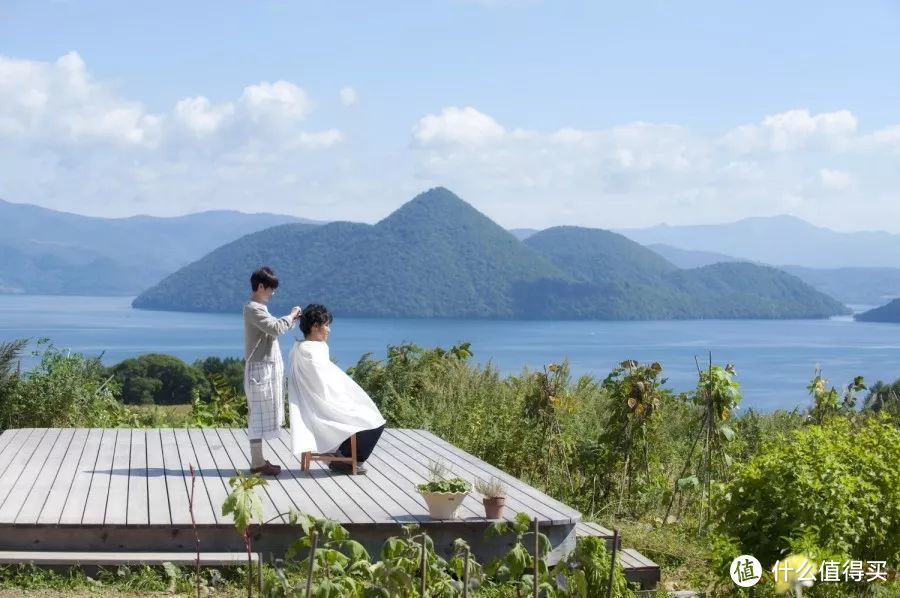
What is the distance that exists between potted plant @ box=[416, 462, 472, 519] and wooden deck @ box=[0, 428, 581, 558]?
0.07 metres

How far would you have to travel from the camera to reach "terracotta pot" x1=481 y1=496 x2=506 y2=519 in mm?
5598

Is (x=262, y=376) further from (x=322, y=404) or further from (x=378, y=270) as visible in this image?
(x=378, y=270)

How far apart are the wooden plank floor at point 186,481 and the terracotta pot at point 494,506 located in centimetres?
8

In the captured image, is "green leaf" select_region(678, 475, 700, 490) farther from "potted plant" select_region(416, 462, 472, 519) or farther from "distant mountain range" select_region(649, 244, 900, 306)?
"distant mountain range" select_region(649, 244, 900, 306)

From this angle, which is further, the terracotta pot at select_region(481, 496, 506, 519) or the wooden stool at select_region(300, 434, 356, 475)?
the wooden stool at select_region(300, 434, 356, 475)

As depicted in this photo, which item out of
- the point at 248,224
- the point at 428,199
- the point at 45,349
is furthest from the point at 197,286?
the point at 248,224

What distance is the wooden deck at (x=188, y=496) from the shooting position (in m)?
5.47

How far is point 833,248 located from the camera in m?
186

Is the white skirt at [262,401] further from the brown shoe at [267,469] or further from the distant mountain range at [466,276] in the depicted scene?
the distant mountain range at [466,276]

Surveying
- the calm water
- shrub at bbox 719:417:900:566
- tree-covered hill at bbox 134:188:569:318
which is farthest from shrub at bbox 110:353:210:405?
tree-covered hill at bbox 134:188:569:318

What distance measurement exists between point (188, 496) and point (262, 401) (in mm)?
1177

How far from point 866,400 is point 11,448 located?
8.85 metres

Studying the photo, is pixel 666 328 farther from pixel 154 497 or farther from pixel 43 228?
pixel 43 228

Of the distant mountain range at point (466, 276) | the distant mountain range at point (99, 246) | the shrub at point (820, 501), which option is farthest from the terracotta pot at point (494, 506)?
the distant mountain range at point (99, 246)
